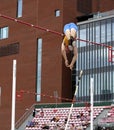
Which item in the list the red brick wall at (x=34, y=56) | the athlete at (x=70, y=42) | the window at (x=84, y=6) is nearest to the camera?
the athlete at (x=70, y=42)

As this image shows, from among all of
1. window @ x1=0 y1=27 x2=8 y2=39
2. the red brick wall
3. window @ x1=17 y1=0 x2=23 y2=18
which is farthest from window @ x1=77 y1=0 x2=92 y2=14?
window @ x1=0 y1=27 x2=8 y2=39

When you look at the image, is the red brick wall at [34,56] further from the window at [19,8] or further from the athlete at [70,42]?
the athlete at [70,42]

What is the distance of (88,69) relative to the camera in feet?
146

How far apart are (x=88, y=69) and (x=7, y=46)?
30.0 ft

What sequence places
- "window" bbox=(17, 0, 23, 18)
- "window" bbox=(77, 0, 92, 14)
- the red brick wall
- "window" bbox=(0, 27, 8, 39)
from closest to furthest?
the red brick wall, "window" bbox=(77, 0, 92, 14), "window" bbox=(17, 0, 23, 18), "window" bbox=(0, 27, 8, 39)

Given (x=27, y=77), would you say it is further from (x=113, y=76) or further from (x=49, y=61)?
(x=113, y=76)

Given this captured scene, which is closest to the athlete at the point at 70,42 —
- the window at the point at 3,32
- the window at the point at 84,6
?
the window at the point at 84,6

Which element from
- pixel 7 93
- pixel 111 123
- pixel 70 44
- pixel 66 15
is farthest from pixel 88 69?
pixel 70 44

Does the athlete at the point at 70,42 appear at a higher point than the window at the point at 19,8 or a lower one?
lower

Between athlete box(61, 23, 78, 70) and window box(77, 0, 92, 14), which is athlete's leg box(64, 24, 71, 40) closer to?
athlete box(61, 23, 78, 70)

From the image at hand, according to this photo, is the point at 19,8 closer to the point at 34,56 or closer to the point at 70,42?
the point at 34,56

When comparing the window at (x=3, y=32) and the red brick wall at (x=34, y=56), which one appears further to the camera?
the window at (x=3, y=32)

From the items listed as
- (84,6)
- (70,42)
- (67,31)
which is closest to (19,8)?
(84,6)

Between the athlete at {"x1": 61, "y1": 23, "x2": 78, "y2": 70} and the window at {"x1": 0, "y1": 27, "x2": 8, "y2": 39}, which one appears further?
the window at {"x1": 0, "y1": 27, "x2": 8, "y2": 39}
